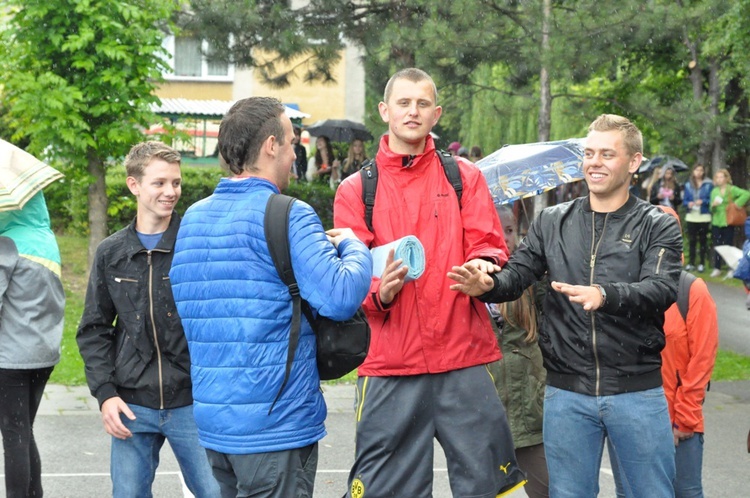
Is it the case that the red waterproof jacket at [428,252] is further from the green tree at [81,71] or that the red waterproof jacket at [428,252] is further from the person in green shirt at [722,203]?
the person in green shirt at [722,203]

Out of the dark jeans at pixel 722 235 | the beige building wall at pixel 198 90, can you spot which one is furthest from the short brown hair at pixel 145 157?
the beige building wall at pixel 198 90

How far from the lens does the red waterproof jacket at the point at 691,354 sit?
17.5 ft

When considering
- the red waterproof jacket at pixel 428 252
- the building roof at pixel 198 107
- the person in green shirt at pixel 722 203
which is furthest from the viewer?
the building roof at pixel 198 107

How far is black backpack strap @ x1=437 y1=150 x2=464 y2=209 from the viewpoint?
188 inches

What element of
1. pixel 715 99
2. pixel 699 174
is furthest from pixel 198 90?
pixel 699 174

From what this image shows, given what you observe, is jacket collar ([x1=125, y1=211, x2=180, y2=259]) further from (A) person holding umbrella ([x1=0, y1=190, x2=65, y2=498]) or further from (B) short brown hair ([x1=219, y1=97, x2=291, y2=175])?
(B) short brown hair ([x1=219, y1=97, x2=291, y2=175])

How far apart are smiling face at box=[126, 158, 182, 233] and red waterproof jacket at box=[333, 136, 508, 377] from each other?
2.54ft

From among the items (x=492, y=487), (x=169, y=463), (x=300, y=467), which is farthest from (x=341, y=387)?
(x=300, y=467)

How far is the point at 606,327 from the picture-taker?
15.0ft

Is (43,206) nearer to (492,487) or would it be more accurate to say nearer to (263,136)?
(263,136)

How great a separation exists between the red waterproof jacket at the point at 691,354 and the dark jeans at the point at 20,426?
3077 millimetres

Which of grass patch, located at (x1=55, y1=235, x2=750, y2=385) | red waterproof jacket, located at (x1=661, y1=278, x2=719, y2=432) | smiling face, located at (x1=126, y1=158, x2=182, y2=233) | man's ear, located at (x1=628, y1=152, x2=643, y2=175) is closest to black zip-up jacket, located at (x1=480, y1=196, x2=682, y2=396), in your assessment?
man's ear, located at (x1=628, y1=152, x2=643, y2=175)

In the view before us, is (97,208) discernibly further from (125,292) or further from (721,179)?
(721,179)

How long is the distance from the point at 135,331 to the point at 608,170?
2133mm
